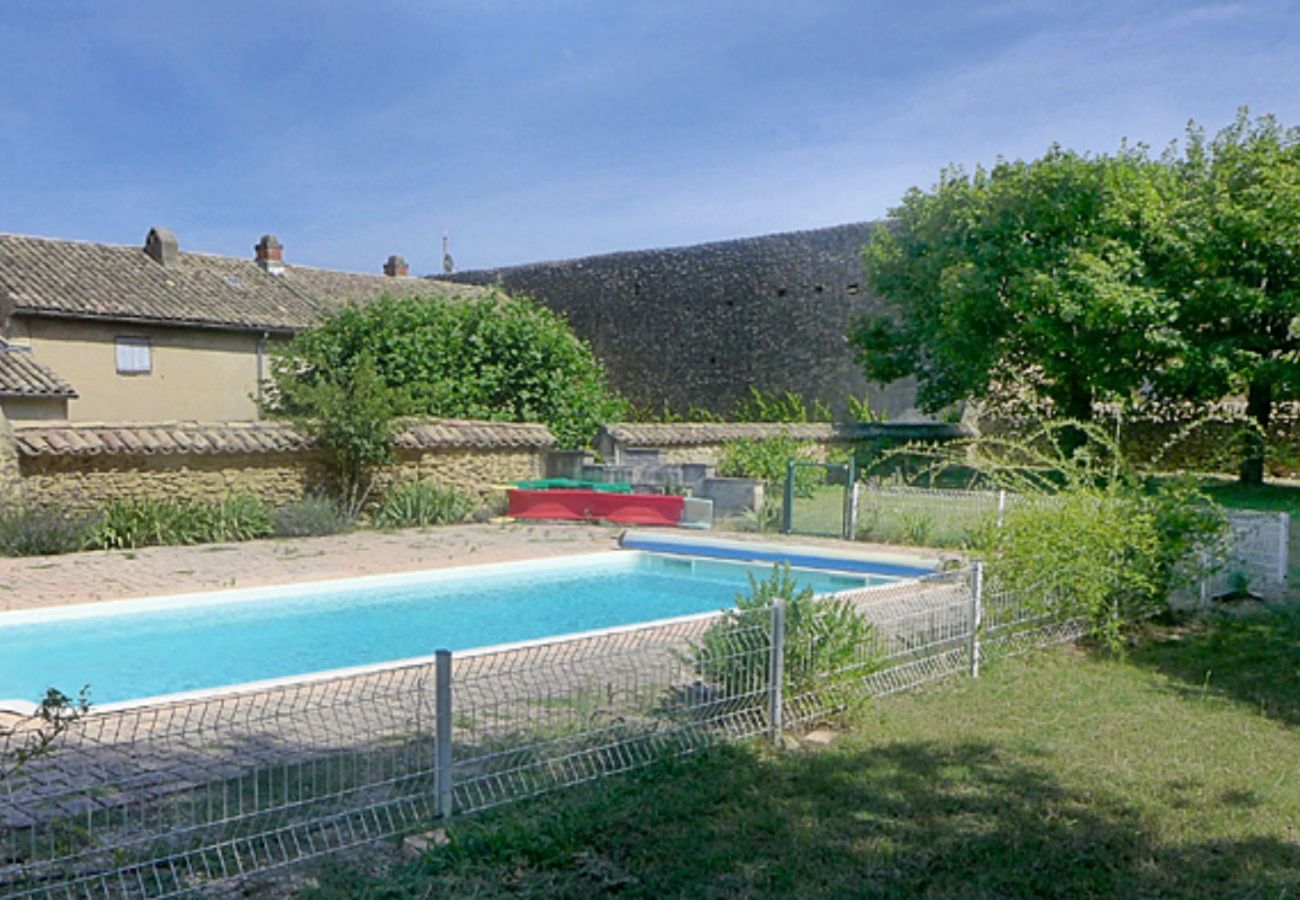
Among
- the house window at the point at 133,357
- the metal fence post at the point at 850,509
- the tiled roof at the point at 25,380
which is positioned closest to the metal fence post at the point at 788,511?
the metal fence post at the point at 850,509

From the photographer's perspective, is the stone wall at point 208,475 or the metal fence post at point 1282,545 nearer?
the metal fence post at point 1282,545

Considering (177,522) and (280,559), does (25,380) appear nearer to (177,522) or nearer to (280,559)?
(177,522)

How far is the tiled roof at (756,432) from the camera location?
17984mm

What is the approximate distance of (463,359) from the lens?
17.9 metres

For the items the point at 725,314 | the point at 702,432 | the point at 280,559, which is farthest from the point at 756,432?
the point at 280,559

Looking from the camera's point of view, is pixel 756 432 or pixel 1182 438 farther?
pixel 756 432

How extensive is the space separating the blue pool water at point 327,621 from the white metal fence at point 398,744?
104 inches

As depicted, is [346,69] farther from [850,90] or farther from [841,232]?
[841,232]

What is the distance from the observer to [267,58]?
12.6m

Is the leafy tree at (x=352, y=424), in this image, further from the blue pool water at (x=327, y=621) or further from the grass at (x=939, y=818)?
the grass at (x=939, y=818)

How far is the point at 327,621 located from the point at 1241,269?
14.8 m

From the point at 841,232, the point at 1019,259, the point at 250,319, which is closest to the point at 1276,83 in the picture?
the point at 1019,259

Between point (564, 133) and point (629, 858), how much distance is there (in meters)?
15.6

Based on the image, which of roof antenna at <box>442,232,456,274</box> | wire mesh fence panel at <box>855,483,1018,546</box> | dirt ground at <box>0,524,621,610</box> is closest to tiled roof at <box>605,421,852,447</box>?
dirt ground at <box>0,524,621,610</box>
